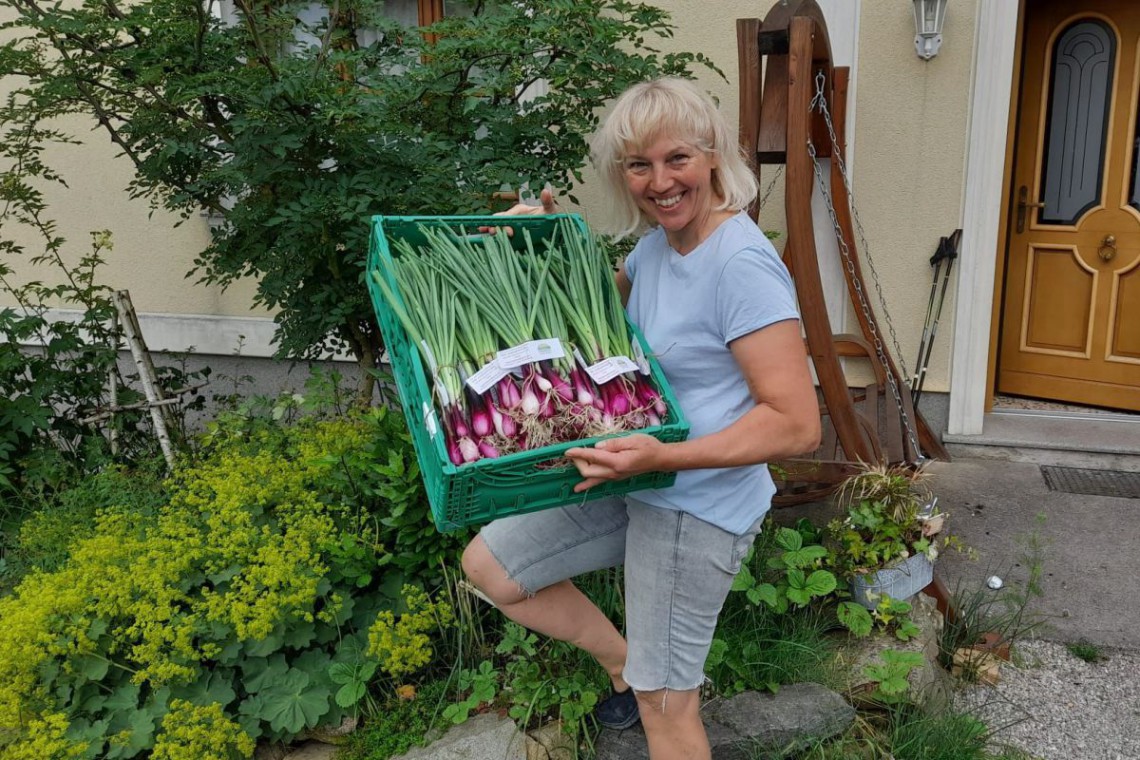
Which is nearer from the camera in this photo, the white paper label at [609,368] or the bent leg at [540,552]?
the white paper label at [609,368]

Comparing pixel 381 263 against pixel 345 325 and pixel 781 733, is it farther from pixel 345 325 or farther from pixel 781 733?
pixel 345 325

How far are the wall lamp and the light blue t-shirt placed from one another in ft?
11.0

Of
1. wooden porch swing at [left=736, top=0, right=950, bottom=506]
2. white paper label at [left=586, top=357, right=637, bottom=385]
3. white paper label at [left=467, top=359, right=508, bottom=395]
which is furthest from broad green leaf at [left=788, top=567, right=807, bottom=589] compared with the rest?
white paper label at [left=467, top=359, right=508, bottom=395]

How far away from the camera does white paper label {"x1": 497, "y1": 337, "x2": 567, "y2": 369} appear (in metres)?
1.70

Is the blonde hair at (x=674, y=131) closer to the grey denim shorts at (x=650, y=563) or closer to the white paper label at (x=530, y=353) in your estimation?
the white paper label at (x=530, y=353)

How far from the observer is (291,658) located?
269 centimetres

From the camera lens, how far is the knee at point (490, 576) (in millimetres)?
1989

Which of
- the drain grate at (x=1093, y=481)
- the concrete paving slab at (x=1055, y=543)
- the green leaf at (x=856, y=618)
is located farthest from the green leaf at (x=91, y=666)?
the drain grate at (x=1093, y=481)

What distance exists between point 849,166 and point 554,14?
94.7 inches

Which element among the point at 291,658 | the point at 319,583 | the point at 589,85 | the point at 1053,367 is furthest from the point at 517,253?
the point at 1053,367

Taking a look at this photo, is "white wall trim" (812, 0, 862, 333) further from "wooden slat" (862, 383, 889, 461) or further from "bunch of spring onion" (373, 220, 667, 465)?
"bunch of spring onion" (373, 220, 667, 465)

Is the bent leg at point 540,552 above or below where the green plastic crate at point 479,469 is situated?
below

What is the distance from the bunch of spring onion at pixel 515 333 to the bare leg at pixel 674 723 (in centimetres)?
64

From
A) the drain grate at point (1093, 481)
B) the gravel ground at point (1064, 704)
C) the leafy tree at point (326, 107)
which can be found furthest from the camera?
the drain grate at point (1093, 481)
